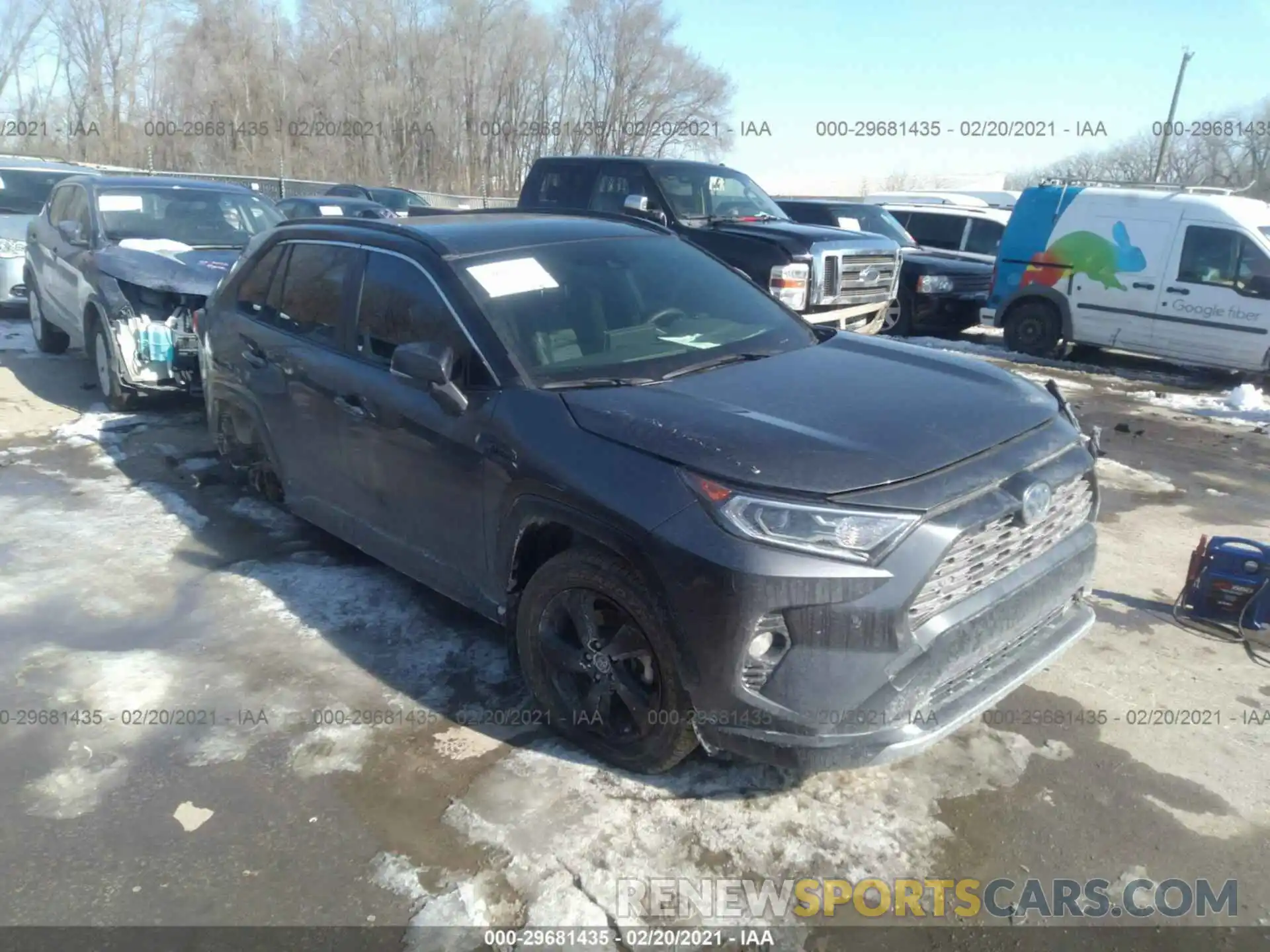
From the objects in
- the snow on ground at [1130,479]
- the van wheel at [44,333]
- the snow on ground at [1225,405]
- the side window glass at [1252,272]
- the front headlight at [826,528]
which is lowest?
the snow on ground at [1130,479]

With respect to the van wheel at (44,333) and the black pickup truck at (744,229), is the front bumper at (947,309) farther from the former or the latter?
the van wheel at (44,333)

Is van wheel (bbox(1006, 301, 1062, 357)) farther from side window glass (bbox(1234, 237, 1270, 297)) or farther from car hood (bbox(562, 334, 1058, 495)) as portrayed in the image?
car hood (bbox(562, 334, 1058, 495))

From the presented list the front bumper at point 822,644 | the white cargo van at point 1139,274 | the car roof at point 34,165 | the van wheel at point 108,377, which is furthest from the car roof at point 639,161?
the front bumper at point 822,644

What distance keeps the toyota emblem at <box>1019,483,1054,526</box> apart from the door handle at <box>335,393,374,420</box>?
2.57 metres

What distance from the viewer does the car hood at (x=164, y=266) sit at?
24.4 ft

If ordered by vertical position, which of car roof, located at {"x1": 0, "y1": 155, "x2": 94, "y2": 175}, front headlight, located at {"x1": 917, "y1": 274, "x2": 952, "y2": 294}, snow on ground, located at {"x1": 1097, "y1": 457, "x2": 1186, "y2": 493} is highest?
car roof, located at {"x1": 0, "y1": 155, "x2": 94, "y2": 175}

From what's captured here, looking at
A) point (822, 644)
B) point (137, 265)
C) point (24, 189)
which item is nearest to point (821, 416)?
point (822, 644)

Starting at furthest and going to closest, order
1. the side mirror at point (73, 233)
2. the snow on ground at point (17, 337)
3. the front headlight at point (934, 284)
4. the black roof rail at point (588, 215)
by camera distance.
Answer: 1. the front headlight at point (934, 284)
2. the snow on ground at point (17, 337)
3. the side mirror at point (73, 233)
4. the black roof rail at point (588, 215)

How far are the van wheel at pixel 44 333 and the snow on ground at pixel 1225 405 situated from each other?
10.9 m

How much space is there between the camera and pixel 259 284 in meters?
5.09

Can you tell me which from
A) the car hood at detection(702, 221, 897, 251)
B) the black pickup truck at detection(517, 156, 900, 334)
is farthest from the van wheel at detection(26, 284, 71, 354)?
the car hood at detection(702, 221, 897, 251)

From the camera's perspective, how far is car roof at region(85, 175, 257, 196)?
27.8 ft

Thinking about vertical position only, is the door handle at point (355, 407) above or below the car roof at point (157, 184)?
below

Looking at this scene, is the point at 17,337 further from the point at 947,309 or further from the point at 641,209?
the point at 947,309
